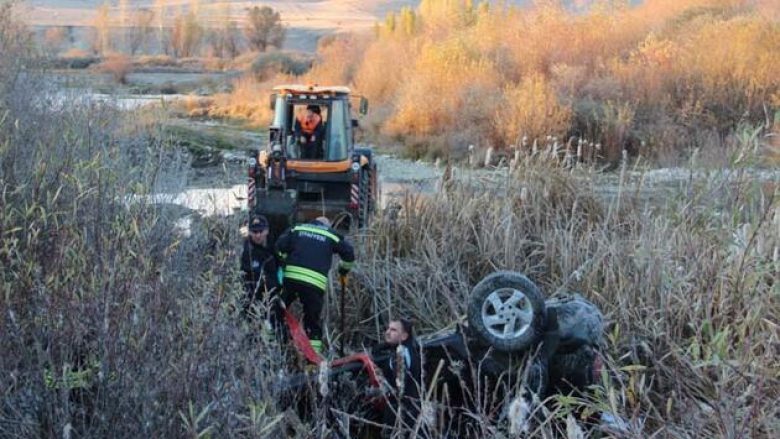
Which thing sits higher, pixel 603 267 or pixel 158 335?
pixel 158 335

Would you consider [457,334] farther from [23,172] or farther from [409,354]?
[23,172]

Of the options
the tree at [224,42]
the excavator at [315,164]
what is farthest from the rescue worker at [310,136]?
the tree at [224,42]

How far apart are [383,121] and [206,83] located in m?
18.4

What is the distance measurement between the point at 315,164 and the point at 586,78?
57.0 ft

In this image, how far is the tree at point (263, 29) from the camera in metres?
64.8

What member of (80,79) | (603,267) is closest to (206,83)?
(80,79)

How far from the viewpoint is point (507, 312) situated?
5.20 metres

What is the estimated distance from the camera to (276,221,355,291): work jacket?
682 cm

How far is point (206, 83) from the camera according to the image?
43844 mm

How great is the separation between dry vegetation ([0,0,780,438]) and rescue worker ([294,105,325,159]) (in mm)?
1805

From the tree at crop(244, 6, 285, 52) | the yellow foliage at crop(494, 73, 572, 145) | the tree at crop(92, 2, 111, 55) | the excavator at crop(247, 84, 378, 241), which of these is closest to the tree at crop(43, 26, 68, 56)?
the excavator at crop(247, 84, 378, 241)

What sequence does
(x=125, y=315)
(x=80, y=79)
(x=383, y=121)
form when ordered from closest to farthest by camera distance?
(x=125, y=315), (x=80, y=79), (x=383, y=121)

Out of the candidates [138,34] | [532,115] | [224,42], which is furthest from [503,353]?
[138,34]

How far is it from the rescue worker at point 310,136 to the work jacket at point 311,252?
3.96 meters
